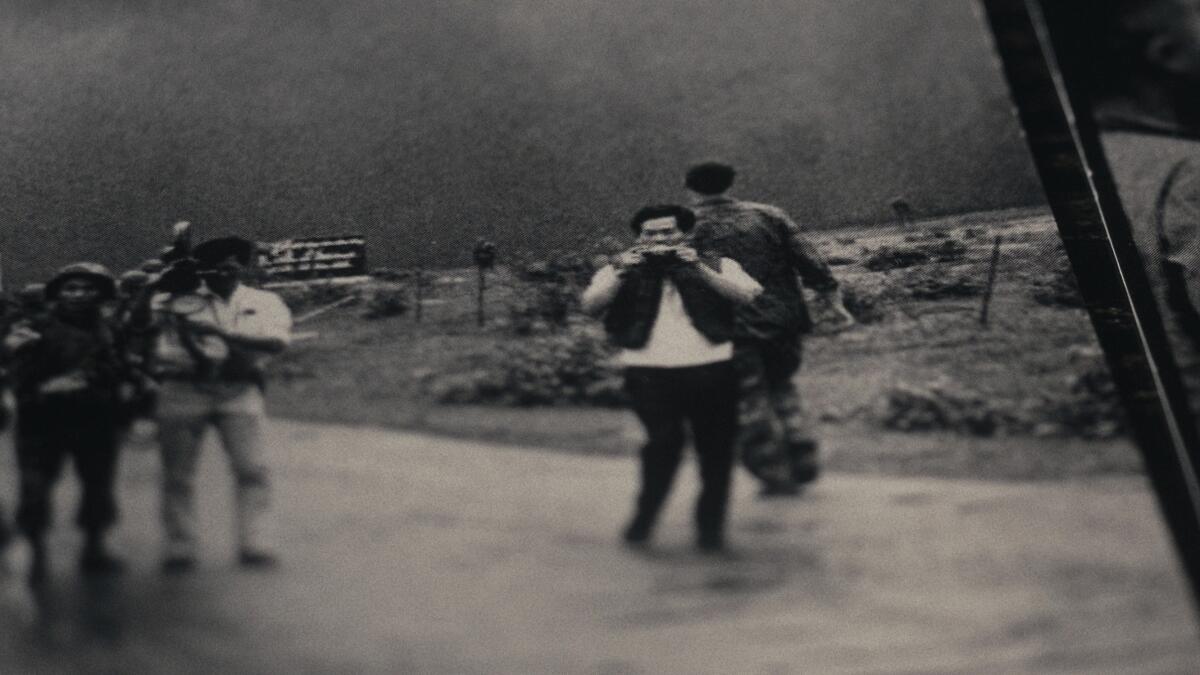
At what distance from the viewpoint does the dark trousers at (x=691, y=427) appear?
10.8 feet

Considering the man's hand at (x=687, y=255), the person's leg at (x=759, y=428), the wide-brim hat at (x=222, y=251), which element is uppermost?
the wide-brim hat at (x=222, y=251)

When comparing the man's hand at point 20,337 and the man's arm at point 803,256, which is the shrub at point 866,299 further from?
the man's hand at point 20,337

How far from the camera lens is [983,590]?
10.2 ft

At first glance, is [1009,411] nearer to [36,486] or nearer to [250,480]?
[250,480]

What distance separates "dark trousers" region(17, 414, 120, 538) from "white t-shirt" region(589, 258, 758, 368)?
190cm

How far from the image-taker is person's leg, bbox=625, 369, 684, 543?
3266 mm

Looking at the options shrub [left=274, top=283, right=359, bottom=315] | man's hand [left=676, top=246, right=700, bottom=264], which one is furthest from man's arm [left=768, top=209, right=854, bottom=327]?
shrub [left=274, top=283, right=359, bottom=315]

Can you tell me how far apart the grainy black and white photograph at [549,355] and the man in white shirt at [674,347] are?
0.05ft

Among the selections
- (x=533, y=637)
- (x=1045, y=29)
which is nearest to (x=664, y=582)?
(x=533, y=637)

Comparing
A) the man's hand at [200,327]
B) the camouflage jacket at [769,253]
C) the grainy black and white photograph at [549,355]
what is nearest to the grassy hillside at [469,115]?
the grainy black and white photograph at [549,355]

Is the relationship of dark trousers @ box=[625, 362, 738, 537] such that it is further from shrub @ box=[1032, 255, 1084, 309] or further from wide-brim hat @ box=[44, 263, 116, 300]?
wide-brim hat @ box=[44, 263, 116, 300]

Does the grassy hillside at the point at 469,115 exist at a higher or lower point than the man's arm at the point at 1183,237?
higher

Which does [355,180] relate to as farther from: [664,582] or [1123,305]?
[1123,305]

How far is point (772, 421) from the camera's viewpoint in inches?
→ 137
